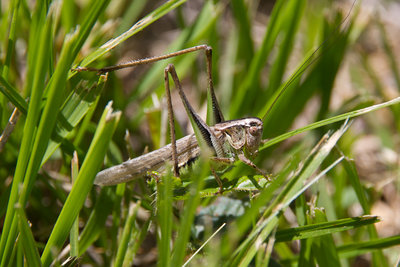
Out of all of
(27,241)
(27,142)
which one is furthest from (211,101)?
(27,241)

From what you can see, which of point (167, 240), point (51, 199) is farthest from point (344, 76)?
point (167, 240)

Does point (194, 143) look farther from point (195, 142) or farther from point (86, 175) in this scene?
point (86, 175)

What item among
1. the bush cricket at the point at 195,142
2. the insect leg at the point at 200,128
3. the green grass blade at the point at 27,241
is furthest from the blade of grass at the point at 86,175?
the insect leg at the point at 200,128

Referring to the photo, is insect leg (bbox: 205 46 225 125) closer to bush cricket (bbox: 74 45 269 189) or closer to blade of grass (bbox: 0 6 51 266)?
bush cricket (bbox: 74 45 269 189)

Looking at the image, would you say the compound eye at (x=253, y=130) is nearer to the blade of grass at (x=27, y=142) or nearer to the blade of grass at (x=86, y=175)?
the blade of grass at (x=86, y=175)

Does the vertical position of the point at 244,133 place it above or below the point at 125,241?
above

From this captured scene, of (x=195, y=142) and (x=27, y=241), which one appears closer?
(x=27, y=241)

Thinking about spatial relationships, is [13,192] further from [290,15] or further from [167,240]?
[290,15]
